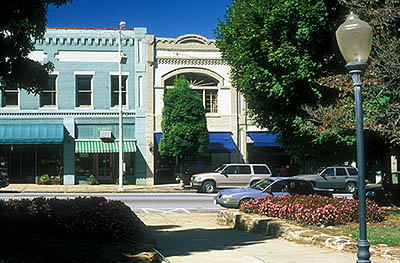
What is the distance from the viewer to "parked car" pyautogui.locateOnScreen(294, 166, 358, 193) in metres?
28.9

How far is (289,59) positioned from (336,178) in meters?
16.2

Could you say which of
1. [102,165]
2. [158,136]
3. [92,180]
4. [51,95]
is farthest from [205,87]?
[51,95]

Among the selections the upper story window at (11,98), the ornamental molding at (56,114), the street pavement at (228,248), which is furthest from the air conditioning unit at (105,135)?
the street pavement at (228,248)

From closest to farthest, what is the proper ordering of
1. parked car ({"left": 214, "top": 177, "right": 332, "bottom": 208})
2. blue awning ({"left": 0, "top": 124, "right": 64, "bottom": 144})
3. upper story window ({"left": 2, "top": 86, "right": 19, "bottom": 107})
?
parked car ({"left": 214, "top": 177, "right": 332, "bottom": 208})
blue awning ({"left": 0, "top": 124, "right": 64, "bottom": 144})
upper story window ({"left": 2, "top": 86, "right": 19, "bottom": 107})

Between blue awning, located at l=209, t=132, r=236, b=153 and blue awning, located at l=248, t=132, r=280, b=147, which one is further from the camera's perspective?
blue awning, located at l=248, t=132, r=280, b=147

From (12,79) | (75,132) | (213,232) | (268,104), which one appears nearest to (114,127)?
(75,132)

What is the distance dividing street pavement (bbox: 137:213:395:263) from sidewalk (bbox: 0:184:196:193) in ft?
44.2

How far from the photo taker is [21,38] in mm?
10102

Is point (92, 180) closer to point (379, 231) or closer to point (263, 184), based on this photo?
point (263, 184)

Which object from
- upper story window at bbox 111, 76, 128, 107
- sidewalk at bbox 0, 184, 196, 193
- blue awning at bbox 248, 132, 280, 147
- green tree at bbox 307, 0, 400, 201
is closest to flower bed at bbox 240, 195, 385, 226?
green tree at bbox 307, 0, 400, 201

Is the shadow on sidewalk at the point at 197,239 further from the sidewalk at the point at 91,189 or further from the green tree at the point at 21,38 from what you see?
the sidewalk at the point at 91,189

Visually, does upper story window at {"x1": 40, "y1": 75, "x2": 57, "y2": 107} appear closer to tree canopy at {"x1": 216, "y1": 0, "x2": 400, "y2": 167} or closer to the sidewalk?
the sidewalk

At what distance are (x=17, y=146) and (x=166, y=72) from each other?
1044cm

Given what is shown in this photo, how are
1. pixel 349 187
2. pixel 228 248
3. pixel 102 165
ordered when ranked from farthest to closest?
pixel 102 165
pixel 349 187
pixel 228 248
